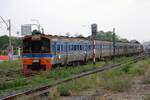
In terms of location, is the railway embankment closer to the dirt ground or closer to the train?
the dirt ground

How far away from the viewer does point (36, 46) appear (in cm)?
2672

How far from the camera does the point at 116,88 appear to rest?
1565 centimetres

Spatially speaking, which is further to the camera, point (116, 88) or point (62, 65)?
point (62, 65)

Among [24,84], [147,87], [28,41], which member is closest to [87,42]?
[28,41]

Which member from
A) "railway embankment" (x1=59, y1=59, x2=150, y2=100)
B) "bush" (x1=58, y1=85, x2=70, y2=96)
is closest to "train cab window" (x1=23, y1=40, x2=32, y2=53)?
"railway embankment" (x1=59, y1=59, x2=150, y2=100)

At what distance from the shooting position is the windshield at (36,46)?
26.3 metres

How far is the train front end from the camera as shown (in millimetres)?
26234

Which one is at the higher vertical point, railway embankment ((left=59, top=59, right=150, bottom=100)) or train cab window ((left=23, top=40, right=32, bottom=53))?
train cab window ((left=23, top=40, right=32, bottom=53))

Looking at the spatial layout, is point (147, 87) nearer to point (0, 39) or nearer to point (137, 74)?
point (137, 74)

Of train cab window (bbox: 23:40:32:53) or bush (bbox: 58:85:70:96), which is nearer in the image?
bush (bbox: 58:85:70:96)

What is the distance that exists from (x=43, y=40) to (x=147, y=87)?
11556 millimetres

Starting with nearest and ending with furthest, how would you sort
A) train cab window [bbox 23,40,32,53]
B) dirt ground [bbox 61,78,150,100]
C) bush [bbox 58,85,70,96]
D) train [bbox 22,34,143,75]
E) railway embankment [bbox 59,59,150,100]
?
dirt ground [bbox 61,78,150,100], railway embankment [bbox 59,59,150,100], bush [bbox 58,85,70,96], train [bbox 22,34,143,75], train cab window [bbox 23,40,32,53]

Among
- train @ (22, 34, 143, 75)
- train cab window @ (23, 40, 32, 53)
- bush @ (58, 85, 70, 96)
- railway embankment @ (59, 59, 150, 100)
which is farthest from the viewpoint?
train cab window @ (23, 40, 32, 53)

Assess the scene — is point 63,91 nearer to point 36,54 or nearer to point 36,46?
point 36,54
